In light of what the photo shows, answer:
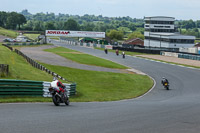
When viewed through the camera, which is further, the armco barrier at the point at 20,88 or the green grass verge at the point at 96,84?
the green grass verge at the point at 96,84

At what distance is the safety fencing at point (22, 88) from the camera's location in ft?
63.7

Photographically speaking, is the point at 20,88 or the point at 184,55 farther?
the point at 184,55

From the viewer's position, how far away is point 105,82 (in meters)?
35.6

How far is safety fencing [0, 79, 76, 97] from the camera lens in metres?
19.4

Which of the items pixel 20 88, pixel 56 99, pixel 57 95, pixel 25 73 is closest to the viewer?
pixel 57 95

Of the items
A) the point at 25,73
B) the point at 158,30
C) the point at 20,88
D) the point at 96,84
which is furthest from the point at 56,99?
the point at 158,30

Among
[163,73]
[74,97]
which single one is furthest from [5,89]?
[163,73]

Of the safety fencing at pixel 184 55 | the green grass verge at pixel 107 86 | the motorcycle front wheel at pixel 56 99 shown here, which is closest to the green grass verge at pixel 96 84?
the green grass verge at pixel 107 86

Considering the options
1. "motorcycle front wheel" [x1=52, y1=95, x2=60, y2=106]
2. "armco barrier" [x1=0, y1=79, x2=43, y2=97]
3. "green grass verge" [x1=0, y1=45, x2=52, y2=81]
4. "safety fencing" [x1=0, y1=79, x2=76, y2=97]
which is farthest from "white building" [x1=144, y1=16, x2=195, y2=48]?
"motorcycle front wheel" [x1=52, y1=95, x2=60, y2=106]

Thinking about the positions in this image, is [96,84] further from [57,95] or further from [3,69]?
[57,95]

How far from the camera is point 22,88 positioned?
2039 cm

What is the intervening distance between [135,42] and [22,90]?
139 m

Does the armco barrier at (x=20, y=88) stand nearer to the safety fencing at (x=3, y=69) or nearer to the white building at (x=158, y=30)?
the safety fencing at (x=3, y=69)

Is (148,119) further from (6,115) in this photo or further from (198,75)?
(198,75)
